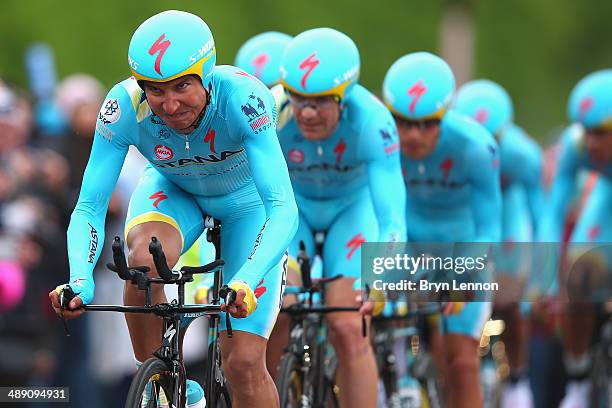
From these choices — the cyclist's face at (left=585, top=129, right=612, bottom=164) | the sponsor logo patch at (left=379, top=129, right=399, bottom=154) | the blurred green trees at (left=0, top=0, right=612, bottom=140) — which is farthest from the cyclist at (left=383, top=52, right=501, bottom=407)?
the blurred green trees at (left=0, top=0, right=612, bottom=140)

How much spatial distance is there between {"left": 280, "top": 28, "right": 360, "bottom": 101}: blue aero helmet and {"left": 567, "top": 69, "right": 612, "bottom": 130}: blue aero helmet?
10.6ft

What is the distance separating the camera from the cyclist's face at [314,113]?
9055mm

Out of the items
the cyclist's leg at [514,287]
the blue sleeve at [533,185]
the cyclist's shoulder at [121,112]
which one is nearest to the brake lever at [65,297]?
the cyclist's shoulder at [121,112]

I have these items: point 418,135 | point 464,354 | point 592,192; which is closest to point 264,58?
point 418,135

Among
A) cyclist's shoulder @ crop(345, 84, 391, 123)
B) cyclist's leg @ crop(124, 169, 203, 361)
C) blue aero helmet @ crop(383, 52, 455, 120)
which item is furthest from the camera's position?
blue aero helmet @ crop(383, 52, 455, 120)

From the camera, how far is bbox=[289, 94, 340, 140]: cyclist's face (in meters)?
9.05

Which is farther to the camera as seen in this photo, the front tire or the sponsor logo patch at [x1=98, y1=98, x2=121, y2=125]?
the front tire

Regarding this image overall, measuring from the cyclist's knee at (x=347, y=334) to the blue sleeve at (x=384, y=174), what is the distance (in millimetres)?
604

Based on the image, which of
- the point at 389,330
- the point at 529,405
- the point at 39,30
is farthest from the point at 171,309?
the point at 39,30

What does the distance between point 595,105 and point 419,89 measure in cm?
242

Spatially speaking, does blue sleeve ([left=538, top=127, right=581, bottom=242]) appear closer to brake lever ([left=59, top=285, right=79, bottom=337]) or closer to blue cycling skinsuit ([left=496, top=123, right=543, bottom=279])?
blue cycling skinsuit ([left=496, top=123, right=543, bottom=279])

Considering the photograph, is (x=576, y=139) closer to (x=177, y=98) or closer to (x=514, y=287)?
(x=514, y=287)

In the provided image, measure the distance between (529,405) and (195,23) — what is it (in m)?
6.94

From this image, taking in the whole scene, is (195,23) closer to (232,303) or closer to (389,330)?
(232,303)
